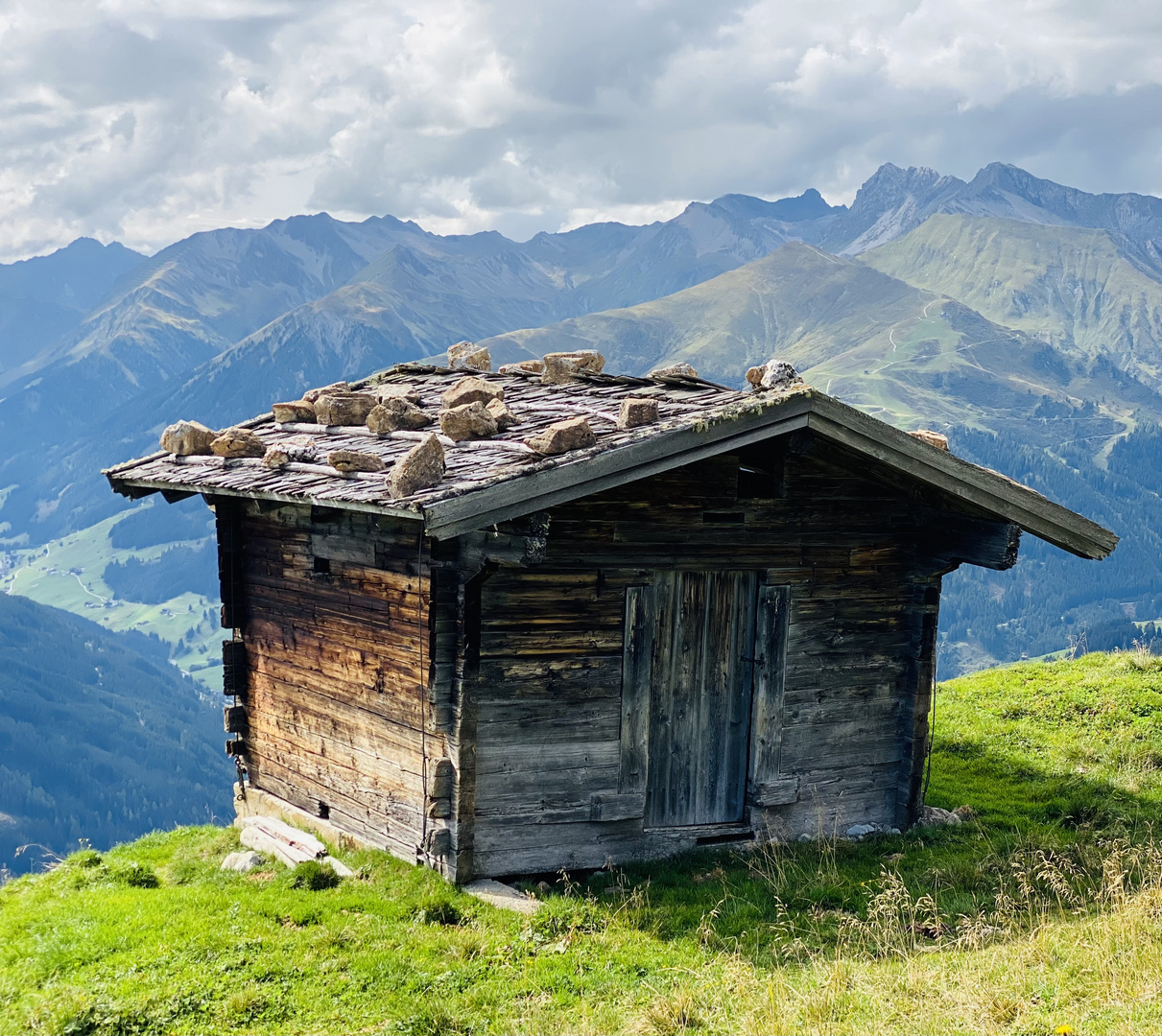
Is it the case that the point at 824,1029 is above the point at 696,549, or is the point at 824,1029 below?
below

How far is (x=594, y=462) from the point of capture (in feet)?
25.2

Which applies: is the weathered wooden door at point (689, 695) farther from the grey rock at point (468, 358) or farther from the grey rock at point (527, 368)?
the grey rock at point (468, 358)

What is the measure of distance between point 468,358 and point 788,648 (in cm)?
648

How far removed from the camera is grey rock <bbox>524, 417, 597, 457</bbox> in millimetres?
7730

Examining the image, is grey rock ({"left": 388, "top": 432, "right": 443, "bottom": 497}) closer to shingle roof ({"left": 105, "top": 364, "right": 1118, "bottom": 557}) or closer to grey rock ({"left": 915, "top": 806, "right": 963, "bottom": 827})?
shingle roof ({"left": 105, "top": 364, "right": 1118, "bottom": 557})

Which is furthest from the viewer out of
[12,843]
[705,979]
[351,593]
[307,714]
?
[12,843]

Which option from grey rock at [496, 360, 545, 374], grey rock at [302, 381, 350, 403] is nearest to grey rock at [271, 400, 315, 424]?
grey rock at [302, 381, 350, 403]

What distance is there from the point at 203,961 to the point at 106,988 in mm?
591

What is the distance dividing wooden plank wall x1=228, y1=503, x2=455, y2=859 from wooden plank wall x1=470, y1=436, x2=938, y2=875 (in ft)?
2.09

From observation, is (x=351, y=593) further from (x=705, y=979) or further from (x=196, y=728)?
(x=196, y=728)

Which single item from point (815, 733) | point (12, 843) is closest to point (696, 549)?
point (815, 733)

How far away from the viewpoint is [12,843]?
149 meters

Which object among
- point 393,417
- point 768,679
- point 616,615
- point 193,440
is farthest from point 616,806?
point 193,440

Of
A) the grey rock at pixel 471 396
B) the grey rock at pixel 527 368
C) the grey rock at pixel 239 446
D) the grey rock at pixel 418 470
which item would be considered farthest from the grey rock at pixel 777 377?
the grey rock at pixel 239 446
